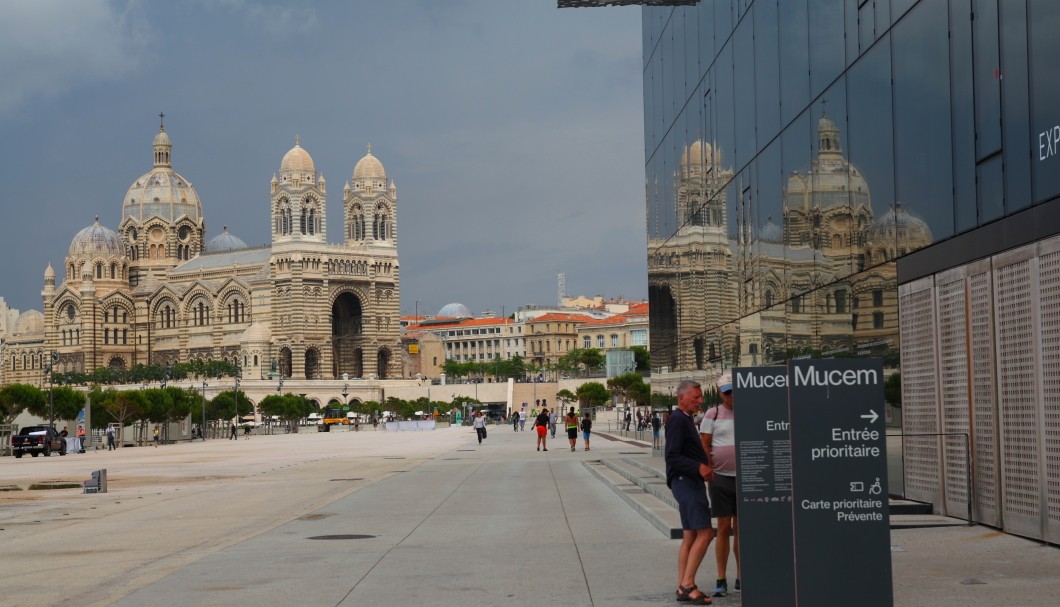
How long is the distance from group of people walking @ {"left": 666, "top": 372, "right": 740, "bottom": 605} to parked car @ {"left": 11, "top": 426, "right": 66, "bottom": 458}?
56.7 m

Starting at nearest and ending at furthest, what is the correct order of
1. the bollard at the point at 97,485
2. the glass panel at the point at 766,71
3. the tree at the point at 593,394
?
the glass panel at the point at 766,71
the bollard at the point at 97,485
the tree at the point at 593,394

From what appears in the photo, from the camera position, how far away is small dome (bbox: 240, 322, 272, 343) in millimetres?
165500

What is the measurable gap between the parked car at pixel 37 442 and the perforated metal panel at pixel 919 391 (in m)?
53.0

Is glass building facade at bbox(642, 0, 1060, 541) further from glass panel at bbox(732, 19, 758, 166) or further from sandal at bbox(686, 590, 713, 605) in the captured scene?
sandal at bbox(686, 590, 713, 605)

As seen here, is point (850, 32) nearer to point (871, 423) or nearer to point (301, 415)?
point (871, 423)

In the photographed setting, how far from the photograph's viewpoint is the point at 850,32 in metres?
18.8

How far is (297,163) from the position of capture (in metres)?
169

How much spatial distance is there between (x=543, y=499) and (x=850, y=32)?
9.88 m

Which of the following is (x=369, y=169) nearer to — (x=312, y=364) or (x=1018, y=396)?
(x=312, y=364)

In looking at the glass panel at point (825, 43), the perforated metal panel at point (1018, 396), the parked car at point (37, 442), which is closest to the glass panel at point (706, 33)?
the glass panel at point (825, 43)

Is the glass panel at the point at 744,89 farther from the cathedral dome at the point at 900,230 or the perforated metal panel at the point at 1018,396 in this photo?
the perforated metal panel at the point at 1018,396

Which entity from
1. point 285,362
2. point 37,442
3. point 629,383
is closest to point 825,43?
point 37,442

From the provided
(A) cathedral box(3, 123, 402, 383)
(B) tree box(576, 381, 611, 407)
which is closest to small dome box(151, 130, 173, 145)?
(A) cathedral box(3, 123, 402, 383)

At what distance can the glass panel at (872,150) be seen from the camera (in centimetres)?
1770
